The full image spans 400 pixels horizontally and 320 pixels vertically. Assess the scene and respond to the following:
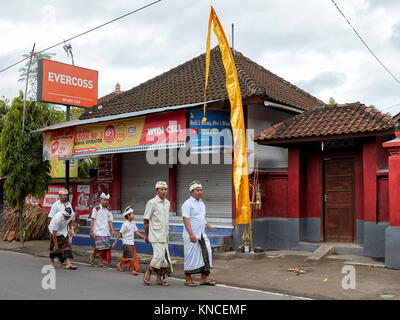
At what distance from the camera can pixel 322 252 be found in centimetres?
1092

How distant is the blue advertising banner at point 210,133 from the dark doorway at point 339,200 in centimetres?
273

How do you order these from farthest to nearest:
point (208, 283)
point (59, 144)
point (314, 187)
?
point (59, 144) < point (314, 187) < point (208, 283)

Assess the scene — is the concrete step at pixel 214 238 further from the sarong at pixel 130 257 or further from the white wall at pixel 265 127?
the sarong at pixel 130 257

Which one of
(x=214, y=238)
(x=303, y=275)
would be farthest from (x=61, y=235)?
(x=303, y=275)

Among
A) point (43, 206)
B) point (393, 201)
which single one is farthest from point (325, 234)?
point (43, 206)

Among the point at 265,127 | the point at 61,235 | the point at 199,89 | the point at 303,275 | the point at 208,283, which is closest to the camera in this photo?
the point at 208,283

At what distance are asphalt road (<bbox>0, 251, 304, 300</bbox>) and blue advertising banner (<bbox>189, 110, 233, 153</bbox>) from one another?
12.3 feet

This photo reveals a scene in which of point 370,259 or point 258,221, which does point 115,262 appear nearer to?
point 258,221

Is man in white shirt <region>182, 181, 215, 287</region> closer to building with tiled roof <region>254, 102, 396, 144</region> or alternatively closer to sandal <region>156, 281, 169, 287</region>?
sandal <region>156, 281, 169, 287</region>

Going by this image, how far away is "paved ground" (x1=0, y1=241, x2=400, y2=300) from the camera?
25.7 ft

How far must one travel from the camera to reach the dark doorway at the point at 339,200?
11.8 metres

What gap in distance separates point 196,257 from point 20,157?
8.69 metres

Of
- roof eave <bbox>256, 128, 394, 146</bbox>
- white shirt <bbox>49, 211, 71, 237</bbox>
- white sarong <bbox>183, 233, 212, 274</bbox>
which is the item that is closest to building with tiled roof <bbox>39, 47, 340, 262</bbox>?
roof eave <bbox>256, 128, 394, 146</bbox>

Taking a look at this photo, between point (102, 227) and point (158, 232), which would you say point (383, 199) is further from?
point (102, 227)
